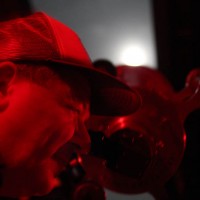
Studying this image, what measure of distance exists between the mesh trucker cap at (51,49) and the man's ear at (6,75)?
22 mm

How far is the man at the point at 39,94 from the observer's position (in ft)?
2.00

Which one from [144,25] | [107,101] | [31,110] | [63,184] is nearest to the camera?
[31,110]

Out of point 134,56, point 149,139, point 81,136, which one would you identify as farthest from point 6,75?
point 134,56

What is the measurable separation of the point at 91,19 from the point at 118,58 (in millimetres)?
158

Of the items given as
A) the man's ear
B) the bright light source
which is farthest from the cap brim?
the bright light source

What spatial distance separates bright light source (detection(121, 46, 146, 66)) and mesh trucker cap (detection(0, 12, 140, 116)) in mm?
423

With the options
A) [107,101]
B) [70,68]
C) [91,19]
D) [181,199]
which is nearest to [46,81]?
[70,68]

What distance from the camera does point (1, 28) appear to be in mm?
678

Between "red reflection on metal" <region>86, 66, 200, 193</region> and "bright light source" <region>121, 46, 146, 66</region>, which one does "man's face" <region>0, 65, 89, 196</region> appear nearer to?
"red reflection on metal" <region>86, 66, 200, 193</region>

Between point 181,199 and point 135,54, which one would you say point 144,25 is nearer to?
point 135,54

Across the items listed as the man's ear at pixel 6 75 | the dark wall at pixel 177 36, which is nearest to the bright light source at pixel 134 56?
the dark wall at pixel 177 36

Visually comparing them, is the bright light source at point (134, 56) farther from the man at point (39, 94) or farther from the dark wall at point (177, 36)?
the man at point (39, 94)

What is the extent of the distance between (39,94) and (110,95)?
19 centimetres

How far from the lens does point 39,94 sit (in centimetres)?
63
